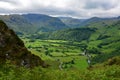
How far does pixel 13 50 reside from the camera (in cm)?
9100

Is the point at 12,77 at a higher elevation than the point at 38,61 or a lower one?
higher

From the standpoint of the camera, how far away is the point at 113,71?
257 feet

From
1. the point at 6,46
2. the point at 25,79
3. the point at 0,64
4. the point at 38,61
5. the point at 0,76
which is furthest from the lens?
the point at 38,61

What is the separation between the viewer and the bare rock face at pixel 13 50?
87.2 metres

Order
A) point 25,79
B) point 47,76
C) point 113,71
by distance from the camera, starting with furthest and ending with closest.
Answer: point 113,71
point 47,76
point 25,79

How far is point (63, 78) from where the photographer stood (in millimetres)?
61969

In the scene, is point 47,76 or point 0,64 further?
point 0,64

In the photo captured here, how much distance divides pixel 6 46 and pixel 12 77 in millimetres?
42185

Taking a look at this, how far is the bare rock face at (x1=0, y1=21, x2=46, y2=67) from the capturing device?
87.2 metres

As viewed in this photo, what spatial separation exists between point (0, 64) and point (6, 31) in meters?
34.7

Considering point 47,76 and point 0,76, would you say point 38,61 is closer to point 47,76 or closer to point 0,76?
point 47,76

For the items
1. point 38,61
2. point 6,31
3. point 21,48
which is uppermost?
point 6,31

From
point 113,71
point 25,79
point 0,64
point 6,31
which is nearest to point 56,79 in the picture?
point 25,79

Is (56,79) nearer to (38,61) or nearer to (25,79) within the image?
(25,79)
